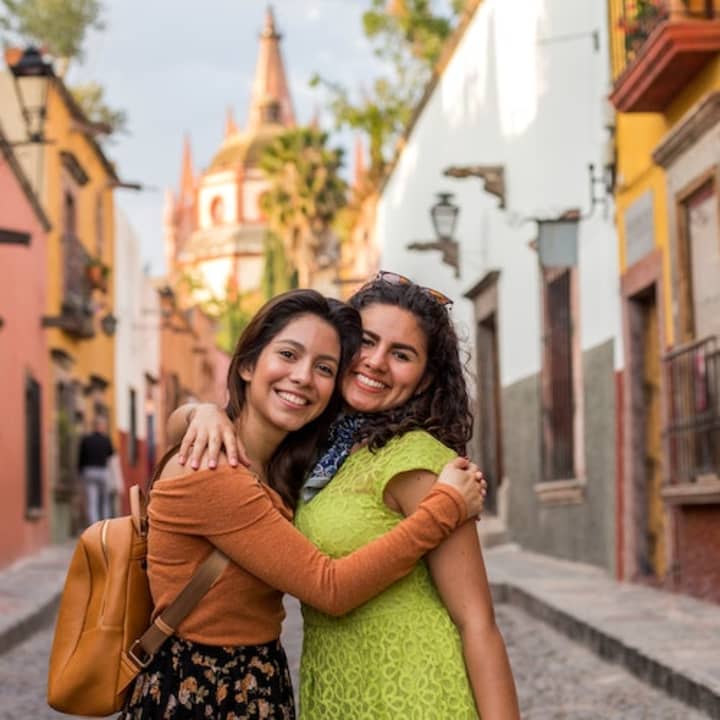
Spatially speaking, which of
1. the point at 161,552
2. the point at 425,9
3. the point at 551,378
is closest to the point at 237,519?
the point at 161,552

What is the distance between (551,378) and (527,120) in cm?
292

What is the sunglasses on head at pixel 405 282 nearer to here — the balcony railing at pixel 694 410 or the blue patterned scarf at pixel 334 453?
the blue patterned scarf at pixel 334 453

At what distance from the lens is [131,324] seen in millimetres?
32125

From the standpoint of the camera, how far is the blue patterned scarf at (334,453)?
9.51 feet

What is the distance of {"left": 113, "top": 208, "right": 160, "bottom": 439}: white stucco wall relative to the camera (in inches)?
1184

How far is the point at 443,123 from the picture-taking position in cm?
2328

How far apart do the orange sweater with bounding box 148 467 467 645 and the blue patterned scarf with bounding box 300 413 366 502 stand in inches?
4.8

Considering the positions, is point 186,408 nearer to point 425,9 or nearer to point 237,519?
point 237,519

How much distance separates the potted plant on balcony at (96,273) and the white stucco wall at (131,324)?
460 cm

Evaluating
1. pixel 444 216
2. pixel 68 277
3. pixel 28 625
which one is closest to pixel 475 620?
pixel 28 625

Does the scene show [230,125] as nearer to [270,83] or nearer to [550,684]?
[270,83]

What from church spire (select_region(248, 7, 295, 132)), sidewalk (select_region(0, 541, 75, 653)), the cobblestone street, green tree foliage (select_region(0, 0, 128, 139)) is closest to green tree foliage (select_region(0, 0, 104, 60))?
green tree foliage (select_region(0, 0, 128, 139))

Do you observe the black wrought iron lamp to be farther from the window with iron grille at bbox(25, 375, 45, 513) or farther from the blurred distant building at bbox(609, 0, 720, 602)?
the blurred distant building at bbox(609, 0, 720, 602)

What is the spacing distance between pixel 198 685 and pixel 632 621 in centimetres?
666
